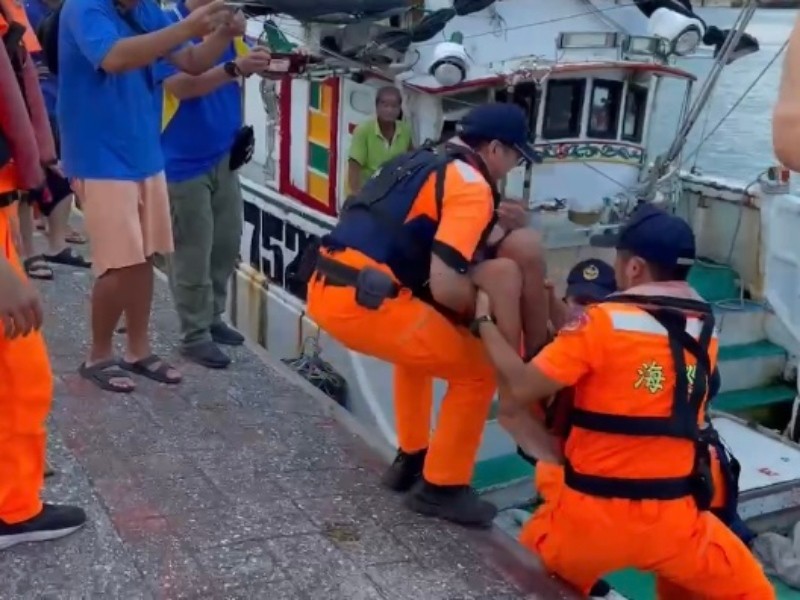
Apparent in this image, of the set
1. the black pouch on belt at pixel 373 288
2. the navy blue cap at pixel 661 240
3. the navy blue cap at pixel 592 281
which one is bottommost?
the navy blue cap at pixel 592 281

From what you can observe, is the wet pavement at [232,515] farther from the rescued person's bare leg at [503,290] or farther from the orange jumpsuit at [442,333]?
the rescued person's bare leg at [503,290]

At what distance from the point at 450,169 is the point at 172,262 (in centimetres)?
208

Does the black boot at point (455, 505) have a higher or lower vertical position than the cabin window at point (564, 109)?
lower

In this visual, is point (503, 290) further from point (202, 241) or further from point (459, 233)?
point (202, 241)

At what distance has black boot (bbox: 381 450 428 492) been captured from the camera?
398cm

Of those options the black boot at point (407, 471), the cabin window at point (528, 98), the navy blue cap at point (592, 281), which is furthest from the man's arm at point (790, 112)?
the cabin window at point (528, 98)

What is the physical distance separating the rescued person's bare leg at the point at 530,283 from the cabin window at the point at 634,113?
5.10 m

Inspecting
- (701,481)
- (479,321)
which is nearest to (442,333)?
(479,321)

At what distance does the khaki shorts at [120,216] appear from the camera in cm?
430

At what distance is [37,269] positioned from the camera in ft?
21.6

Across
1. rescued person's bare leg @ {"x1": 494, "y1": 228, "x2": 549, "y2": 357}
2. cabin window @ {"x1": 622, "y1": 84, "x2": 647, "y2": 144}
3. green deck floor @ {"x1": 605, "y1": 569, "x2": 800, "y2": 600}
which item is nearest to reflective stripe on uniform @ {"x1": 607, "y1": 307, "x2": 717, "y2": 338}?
rescued person's bare leg @ {"x1": 494, "y1": 228, "x2": 549, "y2": 357}

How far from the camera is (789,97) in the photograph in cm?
147

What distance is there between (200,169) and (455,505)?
2.12 metres

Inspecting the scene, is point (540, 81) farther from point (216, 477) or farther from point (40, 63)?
point (216, 477)
